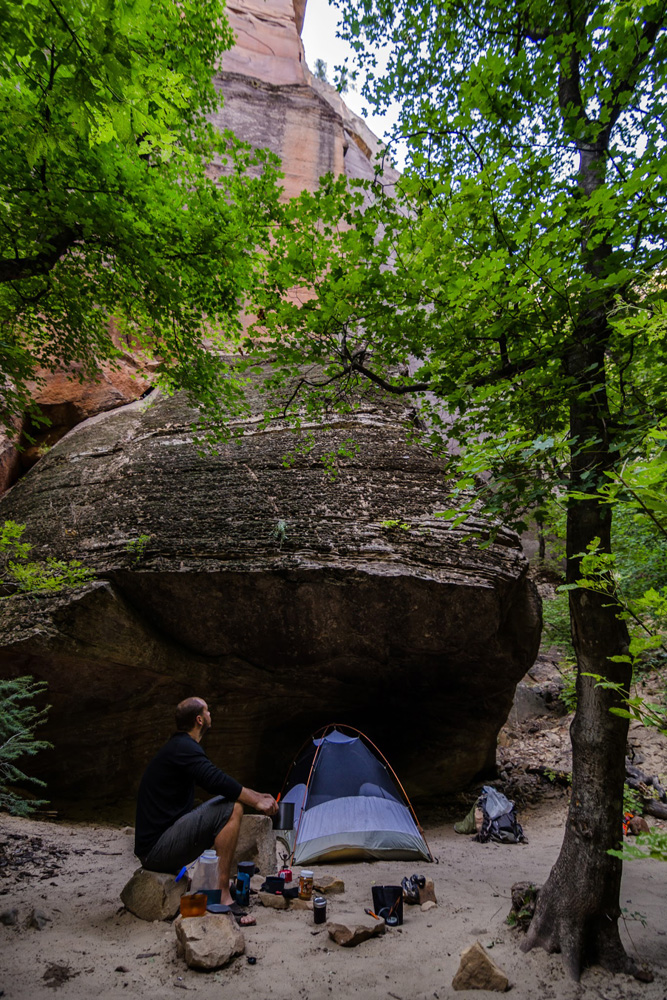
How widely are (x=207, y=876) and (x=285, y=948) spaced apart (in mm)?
684

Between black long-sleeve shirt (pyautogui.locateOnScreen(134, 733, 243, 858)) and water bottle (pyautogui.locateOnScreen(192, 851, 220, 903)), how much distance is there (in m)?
0.34

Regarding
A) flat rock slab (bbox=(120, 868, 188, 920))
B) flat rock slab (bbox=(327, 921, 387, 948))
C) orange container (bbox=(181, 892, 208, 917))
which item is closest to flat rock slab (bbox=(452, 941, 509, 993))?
flat rock slab (bbox=(327, 921, 387, 948))

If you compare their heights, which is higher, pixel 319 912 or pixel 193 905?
pixel 193 905

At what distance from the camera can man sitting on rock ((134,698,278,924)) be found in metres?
3.25

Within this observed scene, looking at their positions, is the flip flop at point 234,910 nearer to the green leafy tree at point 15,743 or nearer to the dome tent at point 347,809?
the green leafy tree at point 15,743

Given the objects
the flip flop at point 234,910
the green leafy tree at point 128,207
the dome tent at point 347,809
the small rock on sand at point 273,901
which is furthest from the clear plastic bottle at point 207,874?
the green leafy tree at point 128,207

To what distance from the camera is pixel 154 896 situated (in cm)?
321

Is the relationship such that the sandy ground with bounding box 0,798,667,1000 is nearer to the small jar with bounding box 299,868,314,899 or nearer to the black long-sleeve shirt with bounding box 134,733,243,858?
the small jar with bounding box 299,868,314,899

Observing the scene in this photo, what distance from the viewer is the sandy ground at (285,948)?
259 centimetres

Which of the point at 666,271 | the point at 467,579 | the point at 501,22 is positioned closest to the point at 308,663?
the point at 467,579

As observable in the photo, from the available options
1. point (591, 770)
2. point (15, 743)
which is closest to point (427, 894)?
point (591, 770)

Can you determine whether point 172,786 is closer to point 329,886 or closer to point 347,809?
point 329,886

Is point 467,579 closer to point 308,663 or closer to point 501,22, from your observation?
point 308,663

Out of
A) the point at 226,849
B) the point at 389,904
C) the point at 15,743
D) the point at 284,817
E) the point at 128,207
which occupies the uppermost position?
the point at 128,207
